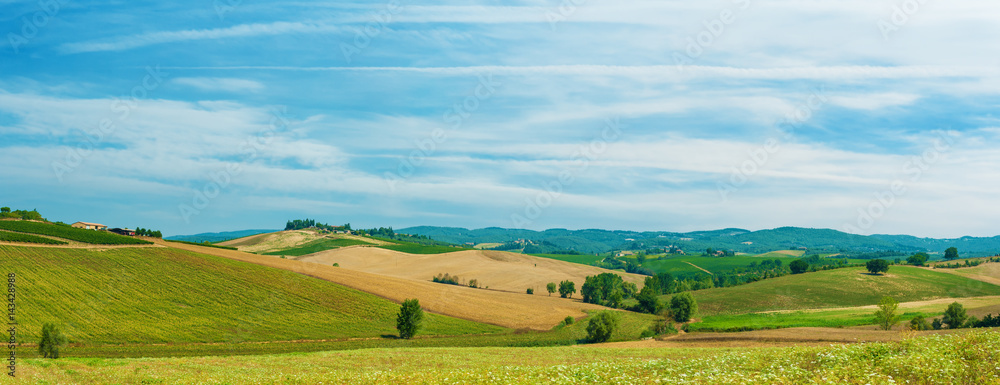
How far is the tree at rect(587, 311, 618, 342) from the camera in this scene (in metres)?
68.1

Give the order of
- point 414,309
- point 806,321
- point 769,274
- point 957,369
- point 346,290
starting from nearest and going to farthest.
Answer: point 957,369
point 414,309
point 806,321
point 346,290
point 769,274

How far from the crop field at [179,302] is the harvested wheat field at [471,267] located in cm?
5828

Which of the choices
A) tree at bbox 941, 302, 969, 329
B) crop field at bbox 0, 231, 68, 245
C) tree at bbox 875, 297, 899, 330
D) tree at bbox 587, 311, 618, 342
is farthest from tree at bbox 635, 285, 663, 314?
crop field at bbox 0, 231, 68, 245

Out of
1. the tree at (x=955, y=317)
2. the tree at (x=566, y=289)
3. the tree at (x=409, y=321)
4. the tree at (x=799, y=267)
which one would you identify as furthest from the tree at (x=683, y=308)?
the tree at (x=799, y=267)

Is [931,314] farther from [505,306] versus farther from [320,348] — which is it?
[320,348]

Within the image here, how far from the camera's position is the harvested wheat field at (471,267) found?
151 meters

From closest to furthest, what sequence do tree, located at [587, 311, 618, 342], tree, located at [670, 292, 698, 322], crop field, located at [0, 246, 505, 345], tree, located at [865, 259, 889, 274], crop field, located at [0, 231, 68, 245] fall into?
1. crop field, located at [0, 246, 505, 345]
2. tree, located at [587, 311, 618, 342]
3. crop field, located at [0, 231, 68, 245]
4. tree, located at [670, 292, 698, 322]
5. tree, located at [865, 259, 889, 274]

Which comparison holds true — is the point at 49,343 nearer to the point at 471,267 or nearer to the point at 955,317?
the point at 955,317

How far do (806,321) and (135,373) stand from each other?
85.9 m

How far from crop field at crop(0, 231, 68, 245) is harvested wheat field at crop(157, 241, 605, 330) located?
1995 centimetres

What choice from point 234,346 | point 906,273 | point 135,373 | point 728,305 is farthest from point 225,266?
point 906,273

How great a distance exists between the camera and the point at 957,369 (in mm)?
14039

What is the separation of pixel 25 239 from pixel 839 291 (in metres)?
163

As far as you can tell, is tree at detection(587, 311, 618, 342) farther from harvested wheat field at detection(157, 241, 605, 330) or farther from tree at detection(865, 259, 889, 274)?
tree at detection(865, 259, 889, 274)
